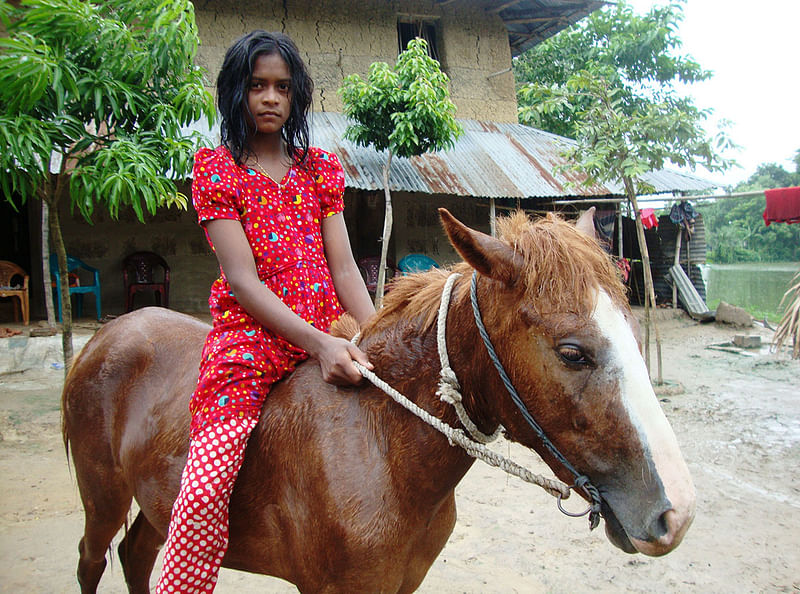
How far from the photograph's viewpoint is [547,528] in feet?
12.4

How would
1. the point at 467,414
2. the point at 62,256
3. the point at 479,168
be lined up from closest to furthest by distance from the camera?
1. the point at 467,414
2. the point at 62,256
3. the point at 479,168

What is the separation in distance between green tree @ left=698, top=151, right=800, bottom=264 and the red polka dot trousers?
3573 cm

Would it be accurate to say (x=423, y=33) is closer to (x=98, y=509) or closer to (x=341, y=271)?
(x=341, y=271)

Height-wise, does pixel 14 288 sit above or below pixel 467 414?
above

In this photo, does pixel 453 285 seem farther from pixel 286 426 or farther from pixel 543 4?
pixel 543 4

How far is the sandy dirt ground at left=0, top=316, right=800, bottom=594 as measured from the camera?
10.3 feet

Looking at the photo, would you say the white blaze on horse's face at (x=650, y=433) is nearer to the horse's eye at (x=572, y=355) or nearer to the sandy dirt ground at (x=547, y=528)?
the horse's eye at (x=572, y=355)

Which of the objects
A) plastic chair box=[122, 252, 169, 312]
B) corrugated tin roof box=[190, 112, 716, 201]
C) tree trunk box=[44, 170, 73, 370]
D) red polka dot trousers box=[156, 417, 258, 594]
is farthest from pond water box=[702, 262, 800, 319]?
red polka dot trousers box=[156, 417, 258, 594]

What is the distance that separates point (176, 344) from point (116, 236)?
8.84 metres

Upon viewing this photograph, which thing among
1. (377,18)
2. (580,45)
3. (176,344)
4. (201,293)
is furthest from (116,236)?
(580,45)

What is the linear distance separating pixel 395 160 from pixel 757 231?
33222 mm

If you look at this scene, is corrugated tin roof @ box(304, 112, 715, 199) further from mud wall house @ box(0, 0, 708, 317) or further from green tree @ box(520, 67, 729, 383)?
green tree @ box(520, 67, 729, 383)

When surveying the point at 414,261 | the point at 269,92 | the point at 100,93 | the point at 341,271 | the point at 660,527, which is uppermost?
the point at 100,93

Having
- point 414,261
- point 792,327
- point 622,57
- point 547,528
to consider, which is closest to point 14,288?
point 414,261
